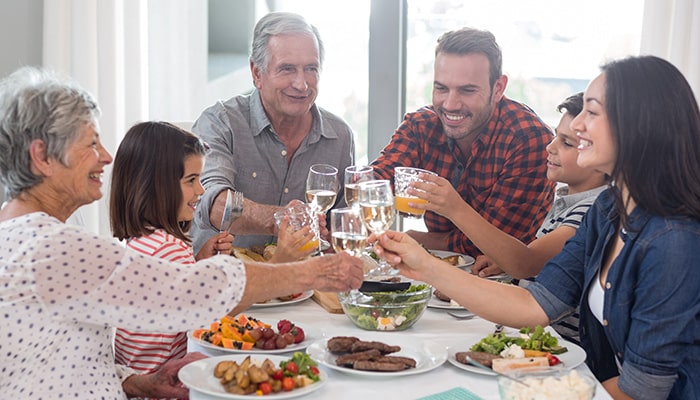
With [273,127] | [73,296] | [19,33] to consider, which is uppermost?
[19,33]

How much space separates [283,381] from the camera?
5.40ft

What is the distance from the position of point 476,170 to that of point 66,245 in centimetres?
194

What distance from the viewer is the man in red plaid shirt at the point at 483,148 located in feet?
10.3

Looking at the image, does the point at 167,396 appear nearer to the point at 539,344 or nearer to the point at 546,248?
the point at 539,344

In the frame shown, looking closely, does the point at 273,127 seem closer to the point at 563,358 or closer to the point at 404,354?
the point at 404,354

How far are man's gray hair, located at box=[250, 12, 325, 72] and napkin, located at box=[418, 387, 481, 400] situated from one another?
194 centimetres

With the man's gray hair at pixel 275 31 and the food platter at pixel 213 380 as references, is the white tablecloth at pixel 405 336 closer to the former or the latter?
the food platter at pixel 213 380

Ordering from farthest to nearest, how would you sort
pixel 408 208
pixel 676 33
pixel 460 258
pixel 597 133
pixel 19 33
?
pixel 19 33 < pixel 676 33 < pixel 460 258 < pixel 408 208 < pixel 597 133

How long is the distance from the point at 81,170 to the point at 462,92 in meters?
1.72

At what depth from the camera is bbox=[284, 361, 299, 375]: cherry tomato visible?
168 cm

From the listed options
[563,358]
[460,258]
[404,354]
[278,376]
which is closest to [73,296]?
[278,376]

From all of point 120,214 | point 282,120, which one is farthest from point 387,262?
point 282,120

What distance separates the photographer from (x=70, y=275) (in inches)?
62.4

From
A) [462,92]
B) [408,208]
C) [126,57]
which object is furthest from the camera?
[126,57]
